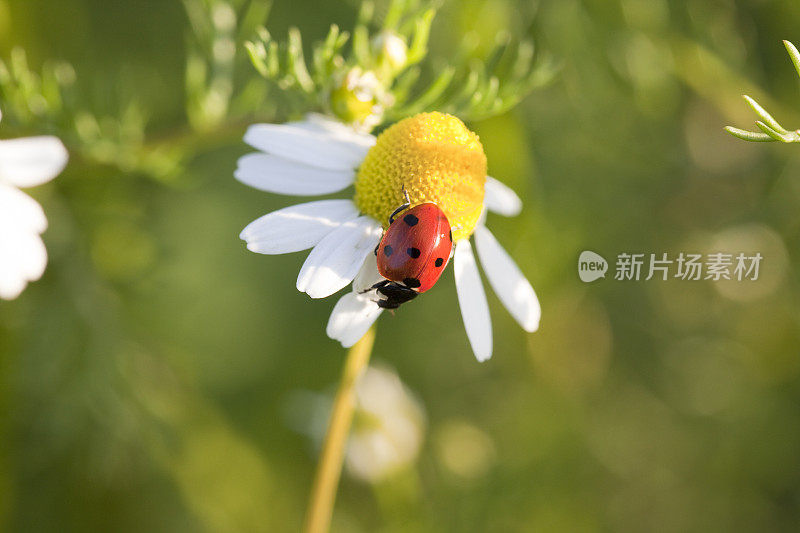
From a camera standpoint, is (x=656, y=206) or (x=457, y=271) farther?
(x=656, y=206)

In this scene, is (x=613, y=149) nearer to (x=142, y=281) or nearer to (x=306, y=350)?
(x=306, y=350)

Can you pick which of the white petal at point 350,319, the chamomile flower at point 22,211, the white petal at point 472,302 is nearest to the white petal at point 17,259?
the chamomile flower at point 22,211

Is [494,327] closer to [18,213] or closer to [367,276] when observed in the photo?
[367,276]

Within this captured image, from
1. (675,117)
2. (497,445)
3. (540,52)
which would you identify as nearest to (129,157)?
(540,52)

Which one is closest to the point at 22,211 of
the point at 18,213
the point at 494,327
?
the point at 18,213

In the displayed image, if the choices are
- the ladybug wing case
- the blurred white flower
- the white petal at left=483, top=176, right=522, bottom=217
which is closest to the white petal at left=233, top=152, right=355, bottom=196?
the ladybug wing case

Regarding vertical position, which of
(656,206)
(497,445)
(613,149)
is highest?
(613,149)

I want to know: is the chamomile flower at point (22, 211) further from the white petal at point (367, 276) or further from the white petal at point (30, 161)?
the white petal at point (367, 276)
